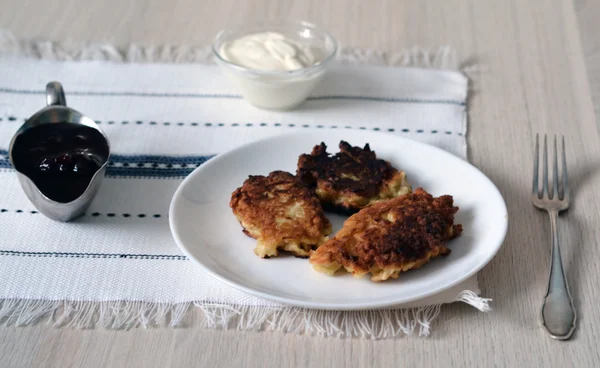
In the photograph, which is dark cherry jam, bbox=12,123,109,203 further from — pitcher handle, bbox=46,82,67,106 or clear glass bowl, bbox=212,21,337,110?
clear glass bowl, bbox=212,21,337,110

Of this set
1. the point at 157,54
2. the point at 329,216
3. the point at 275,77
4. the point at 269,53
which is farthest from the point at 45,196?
the point at 157,54

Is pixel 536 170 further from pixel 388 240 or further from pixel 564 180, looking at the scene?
pixel 388 240

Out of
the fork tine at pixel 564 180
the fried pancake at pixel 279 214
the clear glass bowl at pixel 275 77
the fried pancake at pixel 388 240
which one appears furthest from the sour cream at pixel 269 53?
the fork tine at pixel 564 180

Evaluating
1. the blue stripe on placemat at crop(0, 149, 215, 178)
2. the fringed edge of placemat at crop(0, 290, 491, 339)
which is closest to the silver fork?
the fringed edge of placemat at crop(0, 290, 491, 339)

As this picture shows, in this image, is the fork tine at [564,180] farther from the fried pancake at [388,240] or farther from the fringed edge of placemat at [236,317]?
the fringed edge of placemat at [236,317]

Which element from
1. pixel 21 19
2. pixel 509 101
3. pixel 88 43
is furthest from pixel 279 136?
pixel 21 19
